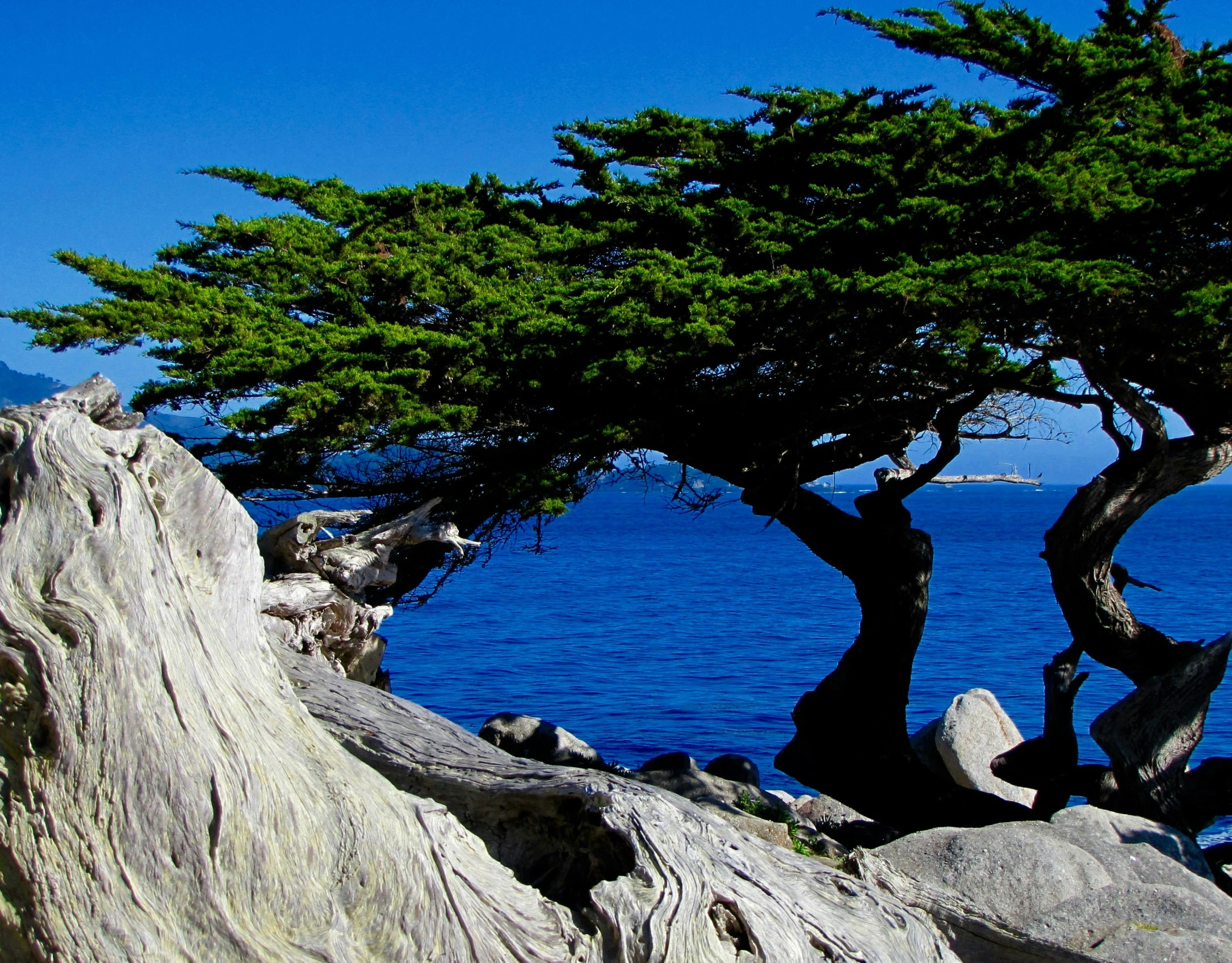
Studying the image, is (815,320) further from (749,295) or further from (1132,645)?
(1132,645)

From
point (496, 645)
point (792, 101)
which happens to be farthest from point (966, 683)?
point (792, 101)

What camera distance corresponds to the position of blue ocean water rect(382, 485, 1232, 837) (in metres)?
19.0

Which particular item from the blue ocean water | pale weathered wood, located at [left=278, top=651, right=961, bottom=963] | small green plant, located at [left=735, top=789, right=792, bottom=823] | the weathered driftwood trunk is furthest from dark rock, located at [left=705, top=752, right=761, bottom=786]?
the weathered driftwood trunk

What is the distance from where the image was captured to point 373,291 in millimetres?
8531

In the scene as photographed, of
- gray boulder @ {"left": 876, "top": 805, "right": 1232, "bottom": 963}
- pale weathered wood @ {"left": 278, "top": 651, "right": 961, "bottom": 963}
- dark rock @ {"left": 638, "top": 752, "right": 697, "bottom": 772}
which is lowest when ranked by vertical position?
Answer: gray boulder @ {"left": 876, "top": 805, "right": 1232, "bottom": 963}

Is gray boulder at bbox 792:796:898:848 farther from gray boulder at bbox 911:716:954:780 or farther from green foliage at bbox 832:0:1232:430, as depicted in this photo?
green foliage at bbox 832:0:1232:430

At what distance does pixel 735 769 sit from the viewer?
10469 millimetres

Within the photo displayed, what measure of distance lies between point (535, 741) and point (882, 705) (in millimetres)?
3264

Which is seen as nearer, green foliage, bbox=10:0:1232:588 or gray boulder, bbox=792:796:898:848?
green foliage, bbox=10:0:1232:588

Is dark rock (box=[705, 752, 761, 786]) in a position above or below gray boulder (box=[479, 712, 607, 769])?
below

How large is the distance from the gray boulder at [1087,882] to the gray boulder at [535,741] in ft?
12.2

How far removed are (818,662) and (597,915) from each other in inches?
841

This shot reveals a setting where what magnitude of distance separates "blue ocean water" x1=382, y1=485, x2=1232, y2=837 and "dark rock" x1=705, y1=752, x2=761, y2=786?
118 inches

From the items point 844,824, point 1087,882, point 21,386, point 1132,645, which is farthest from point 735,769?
point 21,386
